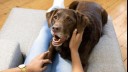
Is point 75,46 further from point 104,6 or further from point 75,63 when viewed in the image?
point 104,6

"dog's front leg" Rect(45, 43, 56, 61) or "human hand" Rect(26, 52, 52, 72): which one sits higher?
"human hand" Rect(26, 52, 52, 72)

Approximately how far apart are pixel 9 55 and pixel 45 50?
0.18 m

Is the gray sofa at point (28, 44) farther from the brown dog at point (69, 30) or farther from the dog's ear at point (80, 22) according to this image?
the dog's ear at point (80, 22)

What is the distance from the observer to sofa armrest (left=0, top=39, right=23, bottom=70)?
41.6 inches

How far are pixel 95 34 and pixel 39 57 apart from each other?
0.40 metres

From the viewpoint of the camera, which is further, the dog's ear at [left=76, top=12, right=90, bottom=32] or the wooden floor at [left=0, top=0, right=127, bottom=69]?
the wooden floor at [left=0, top=0, right=127, bottom=69]

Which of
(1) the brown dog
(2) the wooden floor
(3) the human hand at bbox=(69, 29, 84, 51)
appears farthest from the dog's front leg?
(2) the wooden floor

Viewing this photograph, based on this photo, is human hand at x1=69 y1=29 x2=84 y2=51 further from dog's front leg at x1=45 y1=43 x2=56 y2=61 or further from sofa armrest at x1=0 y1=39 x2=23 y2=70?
sofa armrest at x1=0 y1=39 x2=23 y2=70

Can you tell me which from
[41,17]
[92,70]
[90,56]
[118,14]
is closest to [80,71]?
[92,70]

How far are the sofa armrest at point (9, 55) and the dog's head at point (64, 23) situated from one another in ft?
0.74

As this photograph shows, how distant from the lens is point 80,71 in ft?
3.28

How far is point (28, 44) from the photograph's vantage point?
1334 millimetres

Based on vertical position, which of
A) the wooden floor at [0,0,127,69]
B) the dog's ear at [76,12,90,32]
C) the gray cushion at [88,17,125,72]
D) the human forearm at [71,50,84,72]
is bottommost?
the wooden floor at [0,0,127,69]

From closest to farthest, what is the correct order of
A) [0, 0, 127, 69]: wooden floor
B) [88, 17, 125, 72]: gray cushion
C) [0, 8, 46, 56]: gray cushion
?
[88, 17, 125, 72]: gray cushion < [0, 8, 46, 56]: gray cushion < [0, 0, 127, 69]: wooden floor
